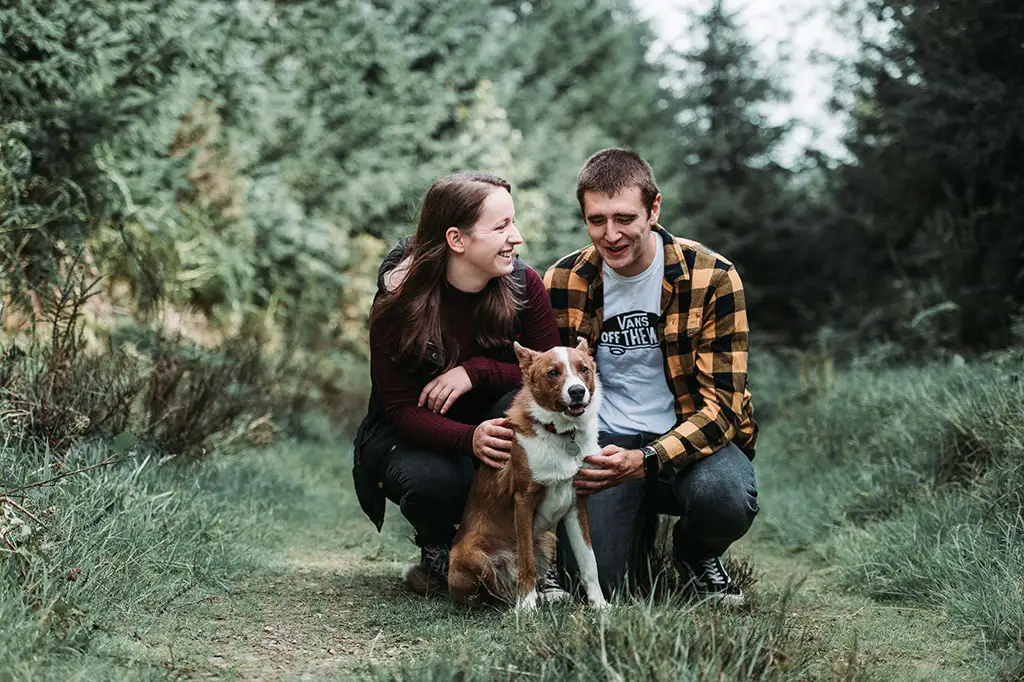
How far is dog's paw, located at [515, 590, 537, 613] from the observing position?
11.4 ft

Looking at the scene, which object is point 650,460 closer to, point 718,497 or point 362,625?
point 718,497

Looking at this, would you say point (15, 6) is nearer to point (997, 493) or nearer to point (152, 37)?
point (152, 37)

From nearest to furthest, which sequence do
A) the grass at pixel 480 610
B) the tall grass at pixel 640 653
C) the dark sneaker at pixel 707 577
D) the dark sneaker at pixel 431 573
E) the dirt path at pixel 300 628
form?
the tall grass at pixel 640 653, the grass at pixel 480 610, the dirt path at pixel 300 628, the dark sneaker at pixel 707 577, the dark sneaker at pixel 431 573

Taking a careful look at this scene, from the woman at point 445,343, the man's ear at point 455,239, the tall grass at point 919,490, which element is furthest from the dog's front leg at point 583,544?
the tall grass at point 919,490

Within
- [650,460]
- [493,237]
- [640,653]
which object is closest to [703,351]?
[650,460]

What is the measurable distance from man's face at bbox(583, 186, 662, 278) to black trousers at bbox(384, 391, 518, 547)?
77 cm

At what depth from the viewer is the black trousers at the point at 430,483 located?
159 inches

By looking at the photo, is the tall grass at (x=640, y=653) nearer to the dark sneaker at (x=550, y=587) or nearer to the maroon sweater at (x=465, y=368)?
the dark sneaker at (x=550, y=587)

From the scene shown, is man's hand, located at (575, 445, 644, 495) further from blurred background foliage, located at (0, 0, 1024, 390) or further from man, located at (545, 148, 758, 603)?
blurred background foliage, located at (0, 0, 1024, 390)

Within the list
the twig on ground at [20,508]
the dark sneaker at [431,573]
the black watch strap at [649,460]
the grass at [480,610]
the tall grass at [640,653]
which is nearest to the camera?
the tall grass at [640,653]

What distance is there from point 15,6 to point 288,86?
3947 millimetres

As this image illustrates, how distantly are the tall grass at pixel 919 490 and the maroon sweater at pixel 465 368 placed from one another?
6.14 feet

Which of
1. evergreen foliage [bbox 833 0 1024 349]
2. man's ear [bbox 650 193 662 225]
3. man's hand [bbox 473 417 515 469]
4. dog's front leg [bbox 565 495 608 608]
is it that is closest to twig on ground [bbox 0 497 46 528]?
man's hand [bbox 473 417 515 469]

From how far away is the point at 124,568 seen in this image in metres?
3.62
